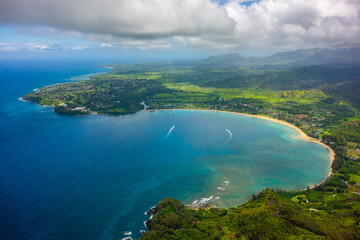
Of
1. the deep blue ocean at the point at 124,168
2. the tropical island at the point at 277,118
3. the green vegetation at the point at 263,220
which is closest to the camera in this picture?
the green vegetation at the point at 263,220

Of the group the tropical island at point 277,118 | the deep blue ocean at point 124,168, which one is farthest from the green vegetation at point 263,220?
the deep blue ocean at point 124,168

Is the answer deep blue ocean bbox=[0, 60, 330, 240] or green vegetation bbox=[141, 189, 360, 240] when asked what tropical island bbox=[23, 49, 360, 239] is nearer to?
green vegetation bbox=[141, 189, 360, 240]

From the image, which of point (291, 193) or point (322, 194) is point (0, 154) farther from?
point (322, 194)

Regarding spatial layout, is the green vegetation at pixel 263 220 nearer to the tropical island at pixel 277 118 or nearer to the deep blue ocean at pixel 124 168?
the tropical island at pixel 277 118

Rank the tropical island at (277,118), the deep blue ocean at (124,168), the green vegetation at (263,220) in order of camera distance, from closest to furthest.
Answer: the green vegetation at (263,220) < the tropical island at (277,118) < the deep blue ocean at (124,168)

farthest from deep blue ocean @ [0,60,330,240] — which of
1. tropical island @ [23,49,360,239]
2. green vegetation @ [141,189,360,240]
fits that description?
tropical island @ [23,49,360,239]
